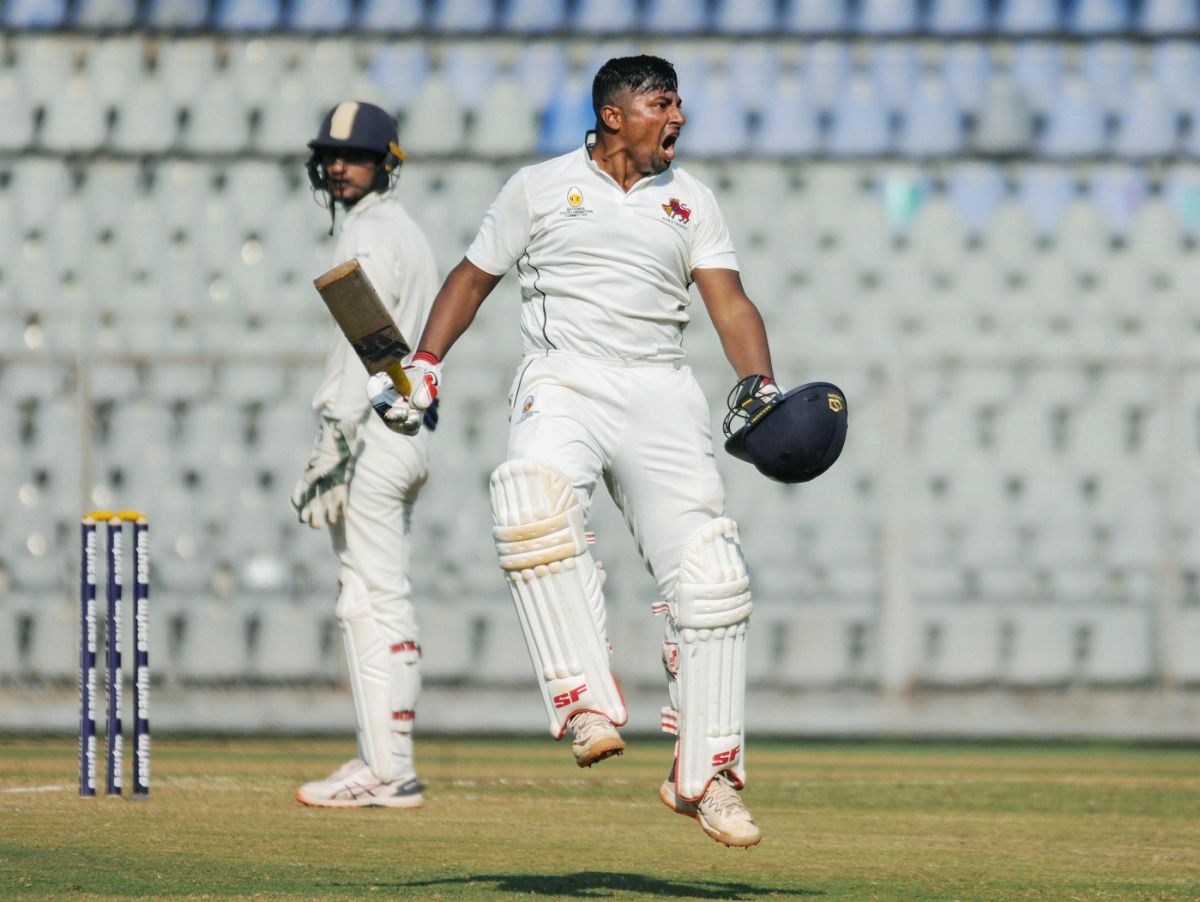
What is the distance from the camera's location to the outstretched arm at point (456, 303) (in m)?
4.77

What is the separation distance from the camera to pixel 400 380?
4.54 m

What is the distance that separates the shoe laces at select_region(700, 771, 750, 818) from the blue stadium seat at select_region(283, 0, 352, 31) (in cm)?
760

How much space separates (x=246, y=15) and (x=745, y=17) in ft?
8.67

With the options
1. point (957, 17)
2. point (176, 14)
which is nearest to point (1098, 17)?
point (957, 17)

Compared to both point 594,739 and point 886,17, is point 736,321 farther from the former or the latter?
point 886,17

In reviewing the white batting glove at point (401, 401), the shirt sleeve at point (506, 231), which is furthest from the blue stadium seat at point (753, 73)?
the white batting glove at point (401, 401)

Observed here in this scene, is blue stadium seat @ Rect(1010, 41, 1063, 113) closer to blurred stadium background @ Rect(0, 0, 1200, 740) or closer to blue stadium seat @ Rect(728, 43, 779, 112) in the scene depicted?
blurred stadium background @ Rect(0, 0, 1200, 740)

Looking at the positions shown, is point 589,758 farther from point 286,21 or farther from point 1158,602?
point 286,21

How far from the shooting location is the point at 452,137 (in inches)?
446

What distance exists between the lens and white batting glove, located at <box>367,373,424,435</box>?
4527 millimetres

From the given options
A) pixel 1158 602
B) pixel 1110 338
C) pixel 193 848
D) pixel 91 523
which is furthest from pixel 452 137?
pixel 193 848

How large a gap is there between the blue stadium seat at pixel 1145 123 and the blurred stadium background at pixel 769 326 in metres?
0.02

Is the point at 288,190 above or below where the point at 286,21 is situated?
below

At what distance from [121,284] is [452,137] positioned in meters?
1.87
